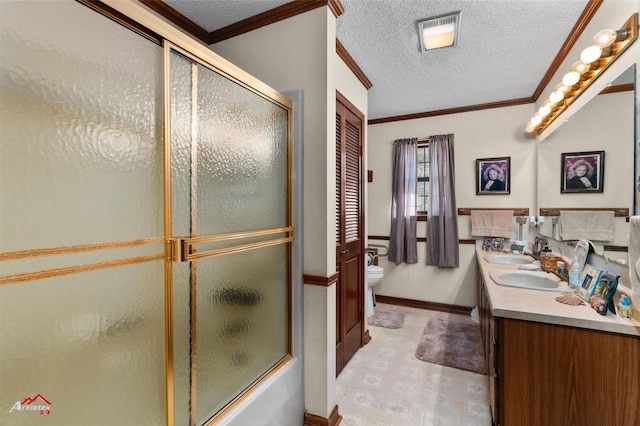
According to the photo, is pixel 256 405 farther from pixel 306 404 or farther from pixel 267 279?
pixel 267 279

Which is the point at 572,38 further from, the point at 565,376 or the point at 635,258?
the point at 565,376

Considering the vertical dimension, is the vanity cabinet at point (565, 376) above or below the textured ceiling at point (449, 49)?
below

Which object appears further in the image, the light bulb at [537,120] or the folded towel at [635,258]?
the light bulb at [537,120]

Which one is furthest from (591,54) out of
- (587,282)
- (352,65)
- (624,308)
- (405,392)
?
(405,392)

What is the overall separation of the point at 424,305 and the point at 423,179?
5.35 feet

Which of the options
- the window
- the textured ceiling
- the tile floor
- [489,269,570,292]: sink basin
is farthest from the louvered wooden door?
the window

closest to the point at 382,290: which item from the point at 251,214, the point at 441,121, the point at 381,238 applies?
the point at 381,238

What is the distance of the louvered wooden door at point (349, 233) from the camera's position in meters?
2.27

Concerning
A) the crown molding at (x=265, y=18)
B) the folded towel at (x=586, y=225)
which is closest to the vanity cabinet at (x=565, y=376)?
the folded towel at (x=586, y=225)

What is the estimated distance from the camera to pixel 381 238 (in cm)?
393

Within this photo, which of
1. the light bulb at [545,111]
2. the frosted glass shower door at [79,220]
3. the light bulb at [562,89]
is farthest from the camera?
the light bulb at [545,111]

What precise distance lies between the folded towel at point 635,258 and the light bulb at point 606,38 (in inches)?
40.1

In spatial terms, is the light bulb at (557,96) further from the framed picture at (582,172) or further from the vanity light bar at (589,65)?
the framed picture at (582,172)

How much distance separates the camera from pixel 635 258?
1136 mm
